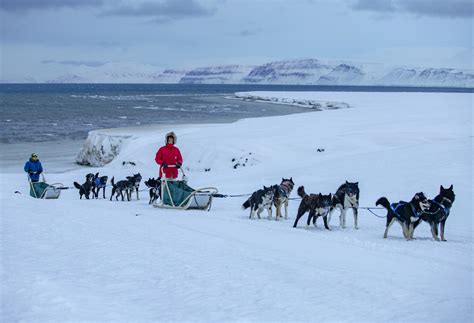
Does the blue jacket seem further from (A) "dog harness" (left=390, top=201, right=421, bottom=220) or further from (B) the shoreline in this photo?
(A) "dog harness" (left=390, top=201, right=421, bottom=220)

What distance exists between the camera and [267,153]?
20.2 metres

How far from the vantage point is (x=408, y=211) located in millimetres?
8789

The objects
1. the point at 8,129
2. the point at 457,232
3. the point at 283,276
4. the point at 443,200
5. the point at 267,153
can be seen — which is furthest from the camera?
the point at 8,129

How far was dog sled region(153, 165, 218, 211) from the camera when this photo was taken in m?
12.1

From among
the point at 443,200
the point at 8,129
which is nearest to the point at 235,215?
the point at 443,200

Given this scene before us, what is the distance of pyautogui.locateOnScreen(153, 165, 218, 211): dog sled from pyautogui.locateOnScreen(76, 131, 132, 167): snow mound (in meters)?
13.5

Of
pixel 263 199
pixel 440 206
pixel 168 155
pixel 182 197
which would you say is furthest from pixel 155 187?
pixel 440 206

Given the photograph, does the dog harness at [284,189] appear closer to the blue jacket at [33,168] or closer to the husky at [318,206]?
the husky at [318,206]

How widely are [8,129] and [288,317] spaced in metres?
38.7

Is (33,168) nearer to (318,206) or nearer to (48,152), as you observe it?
(318,206)

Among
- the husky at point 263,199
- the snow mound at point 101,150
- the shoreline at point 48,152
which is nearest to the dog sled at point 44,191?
the husky at point 263,199

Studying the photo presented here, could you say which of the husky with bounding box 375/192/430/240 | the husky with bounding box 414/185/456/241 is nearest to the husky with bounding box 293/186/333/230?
the husky with bounding box 375/192/430/240

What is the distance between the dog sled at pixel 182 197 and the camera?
12086 mm

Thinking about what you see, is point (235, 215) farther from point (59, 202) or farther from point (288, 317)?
point (288, 317)
